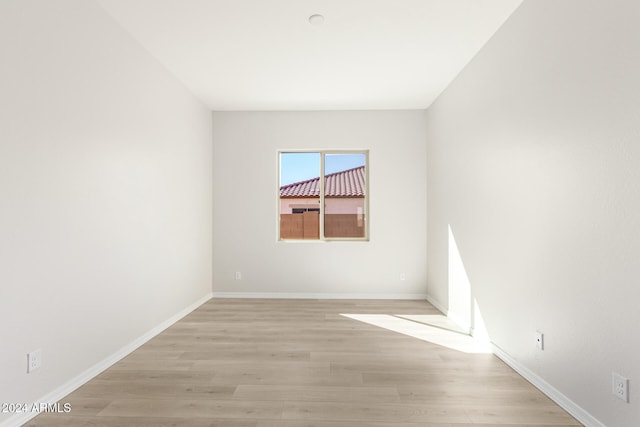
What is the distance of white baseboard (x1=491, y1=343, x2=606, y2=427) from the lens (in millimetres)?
1903

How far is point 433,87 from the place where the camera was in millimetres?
4219

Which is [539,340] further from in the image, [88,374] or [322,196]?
[322,196]

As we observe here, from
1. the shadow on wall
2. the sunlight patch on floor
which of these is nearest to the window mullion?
the sunlight patch on floor

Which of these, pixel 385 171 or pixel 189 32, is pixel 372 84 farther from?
pixel 189 32

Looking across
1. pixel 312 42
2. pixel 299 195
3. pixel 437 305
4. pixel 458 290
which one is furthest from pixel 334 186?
pixel 312 42

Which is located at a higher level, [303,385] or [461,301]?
[461,301]

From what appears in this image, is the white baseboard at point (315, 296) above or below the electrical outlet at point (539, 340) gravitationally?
below

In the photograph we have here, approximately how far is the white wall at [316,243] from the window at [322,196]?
17 centimetres

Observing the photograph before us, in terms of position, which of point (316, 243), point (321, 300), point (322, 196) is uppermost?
point (322, 196)

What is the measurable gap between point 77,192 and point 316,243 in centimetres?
329

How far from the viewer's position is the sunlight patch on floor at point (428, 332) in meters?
3.12

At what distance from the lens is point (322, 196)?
5.30 meters

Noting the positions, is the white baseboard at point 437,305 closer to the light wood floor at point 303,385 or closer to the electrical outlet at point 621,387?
the light wood floor at point 303,385

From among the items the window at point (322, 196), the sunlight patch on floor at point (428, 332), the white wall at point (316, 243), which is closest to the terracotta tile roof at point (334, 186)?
the window at point (322, 196)
